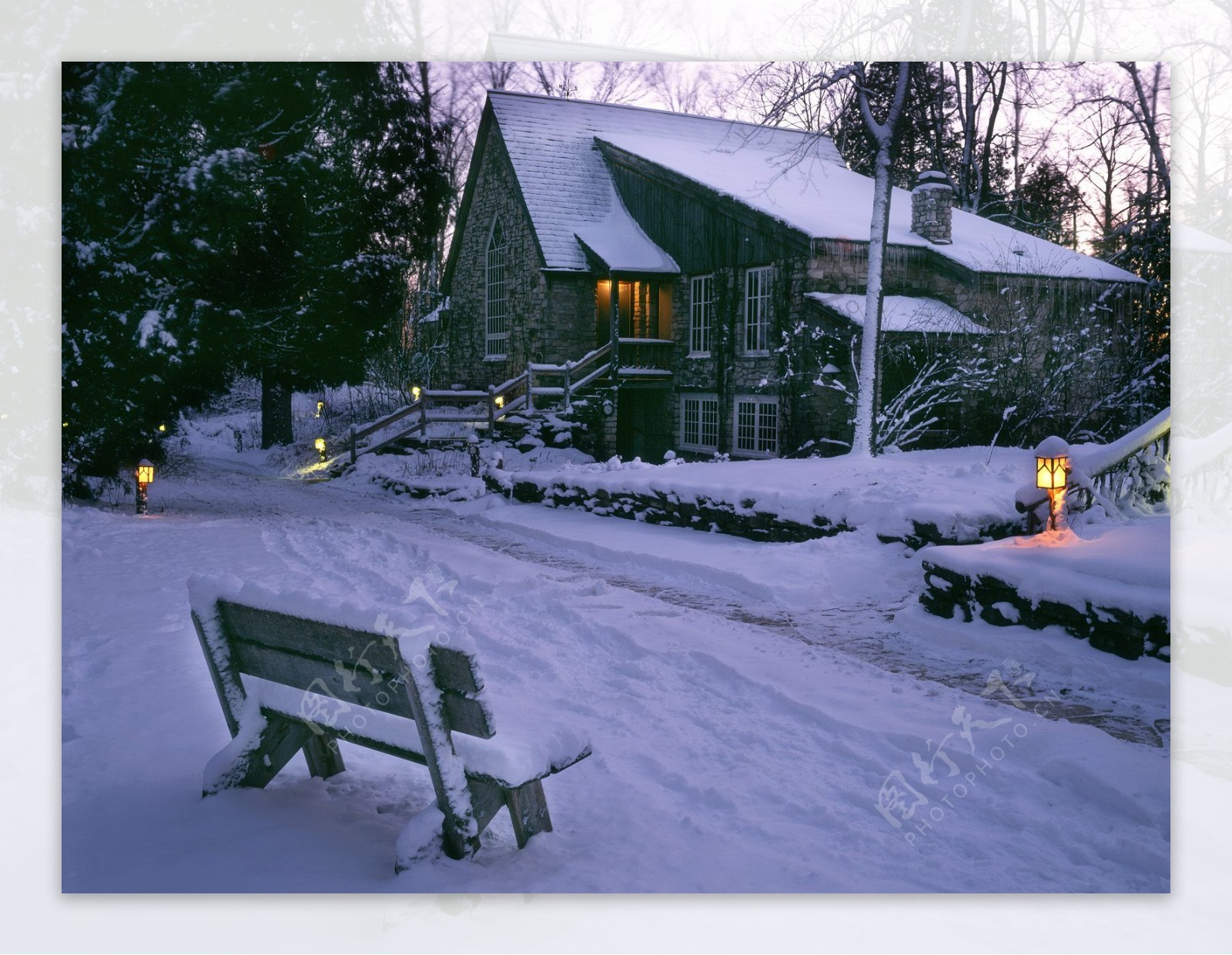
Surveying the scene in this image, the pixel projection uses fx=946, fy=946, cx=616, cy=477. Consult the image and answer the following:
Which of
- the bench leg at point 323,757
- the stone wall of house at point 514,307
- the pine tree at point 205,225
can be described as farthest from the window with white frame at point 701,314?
the bench leg at point 323,757

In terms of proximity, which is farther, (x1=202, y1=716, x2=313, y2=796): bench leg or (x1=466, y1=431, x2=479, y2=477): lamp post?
(x1=466, y1=431, x2=479, y2=477): lamp post

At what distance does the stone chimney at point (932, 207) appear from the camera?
24.6 feet

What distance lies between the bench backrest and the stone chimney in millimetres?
6393

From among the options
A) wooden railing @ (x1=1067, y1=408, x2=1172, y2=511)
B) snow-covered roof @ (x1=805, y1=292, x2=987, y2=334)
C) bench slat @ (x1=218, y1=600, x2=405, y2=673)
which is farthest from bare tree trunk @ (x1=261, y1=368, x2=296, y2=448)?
snow-covered roof @ (x1=805, y1=292, x2=987, y2=334)

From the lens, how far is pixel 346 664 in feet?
7.88

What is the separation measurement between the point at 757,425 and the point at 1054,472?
20.8ft

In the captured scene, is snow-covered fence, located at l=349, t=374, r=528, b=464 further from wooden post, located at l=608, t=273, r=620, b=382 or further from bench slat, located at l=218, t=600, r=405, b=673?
bench slat, located at l=218, t=600, r=405, b=673

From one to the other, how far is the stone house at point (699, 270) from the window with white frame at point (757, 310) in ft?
0.06

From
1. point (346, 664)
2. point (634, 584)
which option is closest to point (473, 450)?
point (634, 584)

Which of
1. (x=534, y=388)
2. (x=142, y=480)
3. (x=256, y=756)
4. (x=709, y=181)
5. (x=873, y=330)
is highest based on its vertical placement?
(x=709, y=181)

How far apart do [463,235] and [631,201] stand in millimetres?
2014

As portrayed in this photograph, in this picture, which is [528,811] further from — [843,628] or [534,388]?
[534,388]

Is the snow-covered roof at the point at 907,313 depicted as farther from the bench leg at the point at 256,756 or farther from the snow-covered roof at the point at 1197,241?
the bench leg at the point at 256,756

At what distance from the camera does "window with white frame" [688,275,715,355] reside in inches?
474
